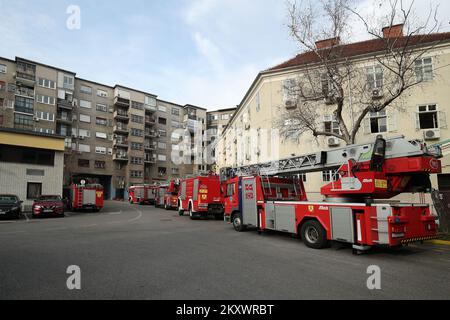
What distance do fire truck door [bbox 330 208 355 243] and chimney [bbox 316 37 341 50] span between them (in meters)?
9.55

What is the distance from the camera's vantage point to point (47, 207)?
19.0 metres

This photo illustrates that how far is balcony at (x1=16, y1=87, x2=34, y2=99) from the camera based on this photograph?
44562 mm

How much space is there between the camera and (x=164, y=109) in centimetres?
6681

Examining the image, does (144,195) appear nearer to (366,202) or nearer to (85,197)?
(85,197)

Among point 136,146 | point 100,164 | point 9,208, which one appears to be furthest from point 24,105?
point 9,208

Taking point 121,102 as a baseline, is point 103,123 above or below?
below

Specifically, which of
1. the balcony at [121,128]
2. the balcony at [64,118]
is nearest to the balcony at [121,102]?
the balcony at [121,128]

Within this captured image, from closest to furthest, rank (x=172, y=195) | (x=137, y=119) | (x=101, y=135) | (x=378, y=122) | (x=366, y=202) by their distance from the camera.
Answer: (x=366, y=202) < (x=378, y=122) < (x=172, y=195) < (x=101, y=135) < (x=137, y=119)

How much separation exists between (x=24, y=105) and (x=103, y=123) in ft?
45.7

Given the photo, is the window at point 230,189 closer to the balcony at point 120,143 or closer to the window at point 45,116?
the window at point 45,116

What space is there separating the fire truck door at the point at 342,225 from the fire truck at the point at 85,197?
74.9 feet

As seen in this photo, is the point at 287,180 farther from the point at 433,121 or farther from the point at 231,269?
the point at 433,121

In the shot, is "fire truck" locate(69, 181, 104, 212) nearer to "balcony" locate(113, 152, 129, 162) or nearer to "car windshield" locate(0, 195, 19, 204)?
"car windshield" locate(0, 195, 19, 204)

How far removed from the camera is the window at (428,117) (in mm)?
18875
